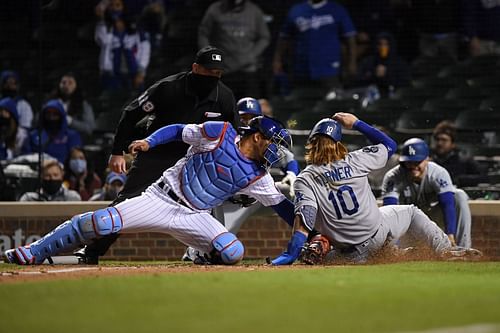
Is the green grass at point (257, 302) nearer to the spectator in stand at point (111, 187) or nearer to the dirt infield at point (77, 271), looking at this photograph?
the dirt infield at point (77, 271)

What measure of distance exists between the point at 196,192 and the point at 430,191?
3.17 m

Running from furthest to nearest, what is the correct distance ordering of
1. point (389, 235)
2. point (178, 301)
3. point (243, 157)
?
point (389, 235) → point (243, 157) → point (178, 301)

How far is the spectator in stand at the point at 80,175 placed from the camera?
489 inches

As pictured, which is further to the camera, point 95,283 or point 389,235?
point 389,235

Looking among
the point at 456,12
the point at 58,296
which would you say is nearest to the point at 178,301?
the point at 58,296

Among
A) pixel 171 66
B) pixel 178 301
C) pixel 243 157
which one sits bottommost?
pixel 178 301

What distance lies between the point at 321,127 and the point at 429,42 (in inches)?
244

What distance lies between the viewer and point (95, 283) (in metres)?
6.77

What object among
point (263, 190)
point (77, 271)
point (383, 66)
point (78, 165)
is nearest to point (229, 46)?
point (383, 66)

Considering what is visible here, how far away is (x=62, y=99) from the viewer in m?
13.4

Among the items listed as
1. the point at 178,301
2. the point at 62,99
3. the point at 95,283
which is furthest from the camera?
the point at 62,99

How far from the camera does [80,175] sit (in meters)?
12.5

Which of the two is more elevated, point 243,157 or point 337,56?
point 337,56

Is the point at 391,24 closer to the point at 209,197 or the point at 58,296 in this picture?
the point at 209,197
